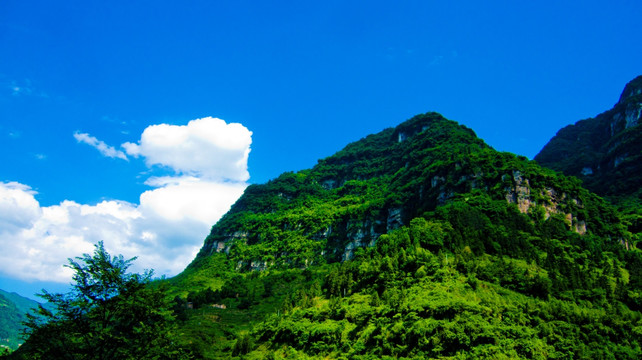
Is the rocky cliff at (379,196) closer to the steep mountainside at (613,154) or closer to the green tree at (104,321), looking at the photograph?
the steep mountainside at (613,154)

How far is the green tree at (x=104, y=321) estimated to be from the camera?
1916 centimetres

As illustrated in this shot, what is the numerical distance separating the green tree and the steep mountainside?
4926 inches

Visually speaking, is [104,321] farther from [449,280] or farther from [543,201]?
[543,201]

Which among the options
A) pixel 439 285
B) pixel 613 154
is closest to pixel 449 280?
pixel 439 285

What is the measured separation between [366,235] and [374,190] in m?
37.7

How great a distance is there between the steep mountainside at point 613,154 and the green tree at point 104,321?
4926 inches

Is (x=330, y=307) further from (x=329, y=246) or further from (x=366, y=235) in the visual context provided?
(x=329, y=246)

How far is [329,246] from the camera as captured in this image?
384 ft

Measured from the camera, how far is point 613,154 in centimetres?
13588

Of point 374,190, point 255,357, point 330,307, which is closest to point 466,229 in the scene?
point 330,307

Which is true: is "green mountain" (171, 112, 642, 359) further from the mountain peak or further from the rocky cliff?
the mountain peak

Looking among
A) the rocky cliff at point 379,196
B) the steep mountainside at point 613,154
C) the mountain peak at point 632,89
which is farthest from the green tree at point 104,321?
the mountain peak at point 632,89

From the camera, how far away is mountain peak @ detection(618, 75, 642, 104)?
17205 cm

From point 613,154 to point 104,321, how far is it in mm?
164067
